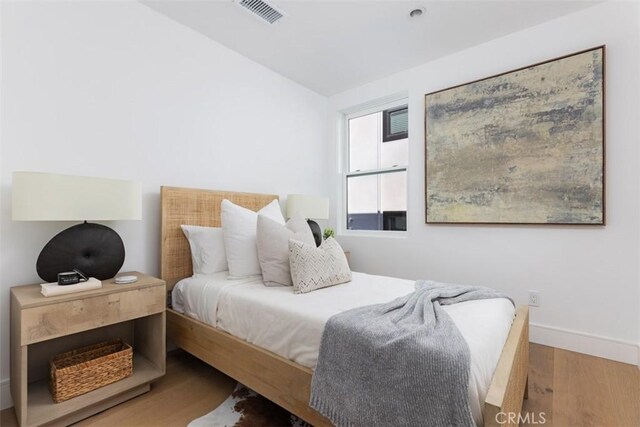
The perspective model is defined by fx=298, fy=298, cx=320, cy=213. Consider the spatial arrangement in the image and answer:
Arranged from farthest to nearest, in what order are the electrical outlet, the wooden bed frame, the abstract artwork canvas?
the electrical outlet
the abstract artwork canvas
the wooden bed frame

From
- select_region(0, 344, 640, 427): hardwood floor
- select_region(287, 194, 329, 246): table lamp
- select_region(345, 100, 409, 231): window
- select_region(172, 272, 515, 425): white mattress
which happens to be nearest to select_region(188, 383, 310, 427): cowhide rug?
select_region(0, 344, 640, 427): hardwood floor

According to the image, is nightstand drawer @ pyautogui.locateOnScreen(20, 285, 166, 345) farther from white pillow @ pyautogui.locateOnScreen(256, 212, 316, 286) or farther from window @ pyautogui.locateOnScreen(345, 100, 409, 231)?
window @ pyautogui.locateOnScreen(345, 100, 409, 231)

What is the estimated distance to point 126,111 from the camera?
216cm

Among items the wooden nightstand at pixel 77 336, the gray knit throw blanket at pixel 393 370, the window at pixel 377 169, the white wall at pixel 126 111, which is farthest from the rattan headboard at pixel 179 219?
the window at pixel 377 169

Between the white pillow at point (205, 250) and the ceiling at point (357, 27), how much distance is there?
5.56ft

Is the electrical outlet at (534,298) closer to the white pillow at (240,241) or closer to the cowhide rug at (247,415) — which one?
the cowhide rug at (247,415)

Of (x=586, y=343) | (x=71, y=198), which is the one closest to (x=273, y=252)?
(x=71, y=198)

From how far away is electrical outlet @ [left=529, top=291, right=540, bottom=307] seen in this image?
248cm

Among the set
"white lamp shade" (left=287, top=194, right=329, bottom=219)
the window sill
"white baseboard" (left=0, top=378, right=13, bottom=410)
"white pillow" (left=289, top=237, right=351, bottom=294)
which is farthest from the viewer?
the window sill

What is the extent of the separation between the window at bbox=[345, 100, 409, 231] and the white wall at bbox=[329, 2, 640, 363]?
12.1 inches

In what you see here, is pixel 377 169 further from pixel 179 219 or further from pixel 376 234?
pixel 179 219

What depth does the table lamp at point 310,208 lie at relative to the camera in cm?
308

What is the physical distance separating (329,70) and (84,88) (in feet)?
7.23

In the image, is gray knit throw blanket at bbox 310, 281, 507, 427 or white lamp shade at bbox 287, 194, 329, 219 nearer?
gray knit throw blanket at bbox 310, 281, 507, 427
